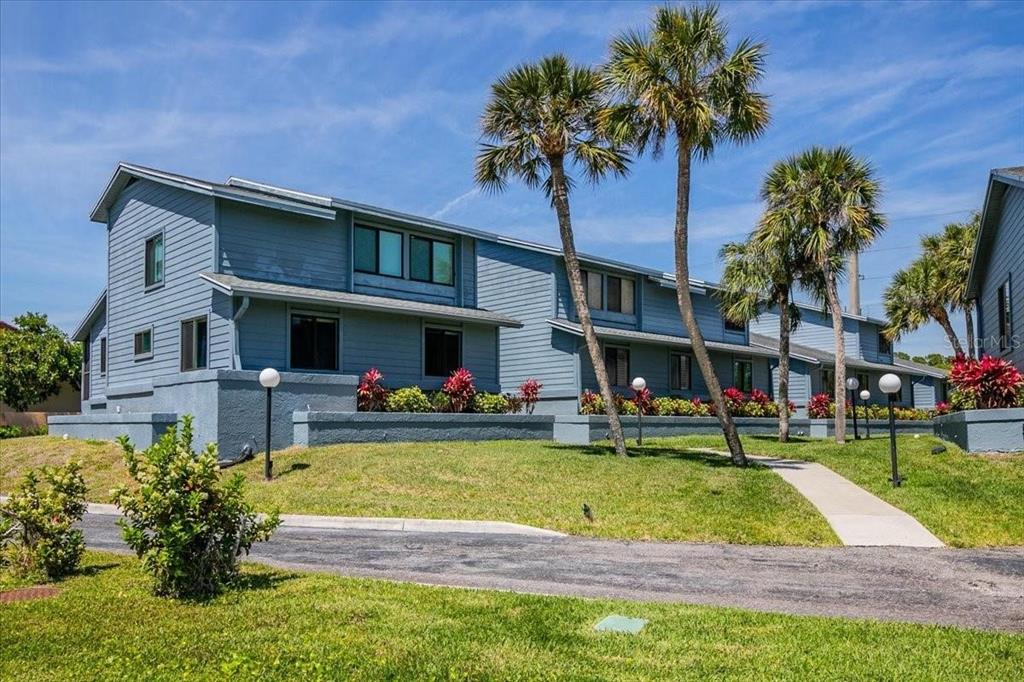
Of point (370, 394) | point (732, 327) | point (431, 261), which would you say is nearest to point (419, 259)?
point (431, 261)

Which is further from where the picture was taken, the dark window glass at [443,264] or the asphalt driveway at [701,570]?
the dark window glass at [443,264]

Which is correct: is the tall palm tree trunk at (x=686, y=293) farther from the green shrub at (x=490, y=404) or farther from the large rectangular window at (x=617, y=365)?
the large rectangular window at (x=617, y=365)

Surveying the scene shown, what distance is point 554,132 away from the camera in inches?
816

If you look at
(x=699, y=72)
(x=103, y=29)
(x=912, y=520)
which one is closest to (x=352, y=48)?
(x=103, y=29)

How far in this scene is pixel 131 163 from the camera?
87.3ft

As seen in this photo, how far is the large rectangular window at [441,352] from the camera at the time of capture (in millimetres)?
27672

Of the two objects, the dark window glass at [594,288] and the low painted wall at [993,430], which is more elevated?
the dark window glass at [594,288]

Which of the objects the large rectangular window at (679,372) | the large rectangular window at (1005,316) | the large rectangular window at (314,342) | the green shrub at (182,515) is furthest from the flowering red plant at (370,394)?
the large rectangular window at (1005,316)

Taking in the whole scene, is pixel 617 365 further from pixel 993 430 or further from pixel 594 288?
pixel 993 430

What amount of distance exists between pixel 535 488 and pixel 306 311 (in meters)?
10.6

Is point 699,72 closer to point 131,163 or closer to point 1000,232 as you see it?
point 1000,232

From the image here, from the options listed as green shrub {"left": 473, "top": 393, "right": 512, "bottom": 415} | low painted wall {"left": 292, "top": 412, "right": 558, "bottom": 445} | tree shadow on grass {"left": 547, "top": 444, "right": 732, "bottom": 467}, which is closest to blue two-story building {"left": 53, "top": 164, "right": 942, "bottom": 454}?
low painted wall {"left": 292, "top": 412, "right": 558, "bottom": 445}

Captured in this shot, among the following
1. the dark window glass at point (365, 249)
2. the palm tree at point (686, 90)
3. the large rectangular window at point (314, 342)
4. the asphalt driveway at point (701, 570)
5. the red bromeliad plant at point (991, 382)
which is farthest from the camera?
the dark window glass at point (365, 249)

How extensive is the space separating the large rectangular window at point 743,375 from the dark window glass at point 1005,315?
15.1 metres
